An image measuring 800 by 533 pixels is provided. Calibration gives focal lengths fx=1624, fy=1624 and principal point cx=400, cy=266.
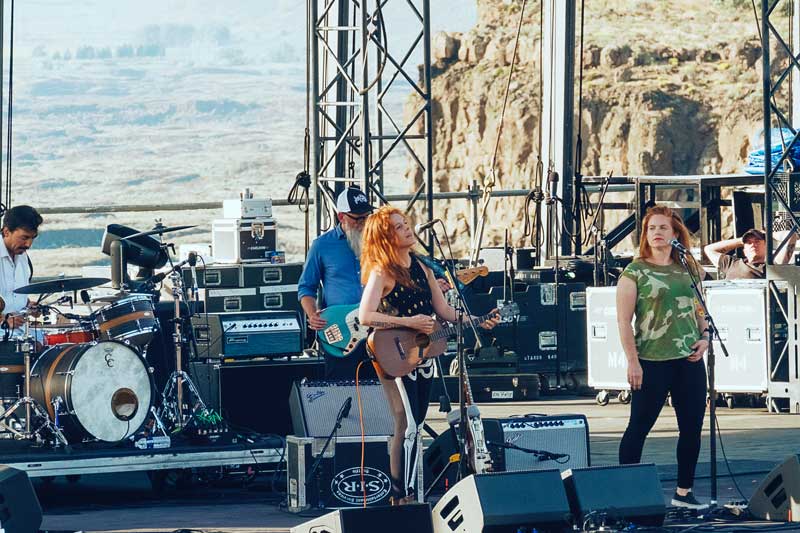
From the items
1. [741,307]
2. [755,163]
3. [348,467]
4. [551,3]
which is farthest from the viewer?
[551,3]

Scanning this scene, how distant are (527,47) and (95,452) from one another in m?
47.6

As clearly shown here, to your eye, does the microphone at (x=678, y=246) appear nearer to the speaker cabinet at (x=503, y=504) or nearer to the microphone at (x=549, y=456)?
the microphone at (x=549, y=456)

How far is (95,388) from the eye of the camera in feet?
30.7

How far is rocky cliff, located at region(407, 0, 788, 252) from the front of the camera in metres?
48.8

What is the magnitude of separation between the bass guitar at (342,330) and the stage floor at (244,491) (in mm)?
966

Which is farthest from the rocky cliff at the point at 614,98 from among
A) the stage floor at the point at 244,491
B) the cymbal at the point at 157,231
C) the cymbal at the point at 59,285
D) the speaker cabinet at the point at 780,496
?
the speaker cabinet at the point at 780,496

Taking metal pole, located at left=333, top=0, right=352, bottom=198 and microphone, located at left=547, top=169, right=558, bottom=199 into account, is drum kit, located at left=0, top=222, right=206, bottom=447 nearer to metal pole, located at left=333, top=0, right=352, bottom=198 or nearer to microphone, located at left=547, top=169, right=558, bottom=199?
metal pole, located at left=333, top=0, right=352, bottom=198

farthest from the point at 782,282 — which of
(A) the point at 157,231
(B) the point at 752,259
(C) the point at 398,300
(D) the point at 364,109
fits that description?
(C) the point at 398,300

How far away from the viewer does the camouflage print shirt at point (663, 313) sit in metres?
8.40

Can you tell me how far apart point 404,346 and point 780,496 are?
2.05 metres

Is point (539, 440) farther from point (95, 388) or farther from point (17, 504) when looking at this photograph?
point (17, 504)

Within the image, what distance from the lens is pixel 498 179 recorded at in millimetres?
51156

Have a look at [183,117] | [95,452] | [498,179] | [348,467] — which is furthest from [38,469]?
[183,117]

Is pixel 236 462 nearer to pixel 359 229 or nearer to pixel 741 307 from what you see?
pixel 359 229
